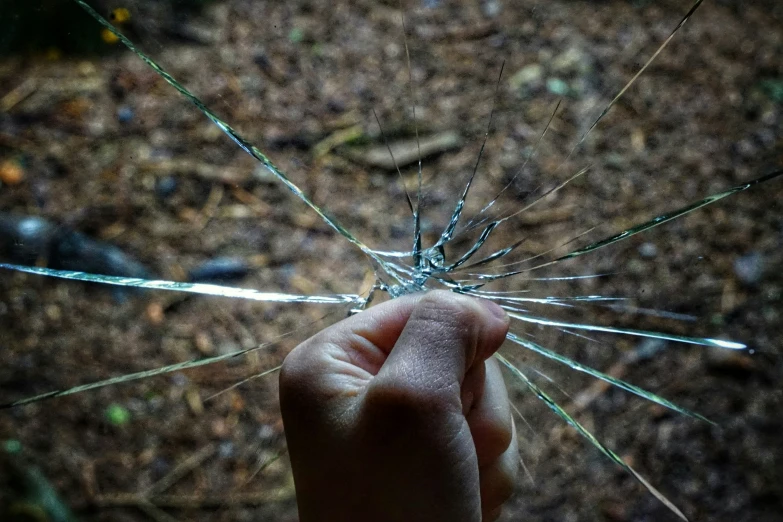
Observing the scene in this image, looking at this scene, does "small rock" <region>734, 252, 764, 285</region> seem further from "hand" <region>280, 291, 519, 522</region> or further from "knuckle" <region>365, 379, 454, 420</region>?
"knuckle" <region>365, 379, 454, 420</region>

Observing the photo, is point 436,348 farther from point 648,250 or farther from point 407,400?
point 648,250

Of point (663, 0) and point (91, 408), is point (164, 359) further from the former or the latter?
point (663, 0)

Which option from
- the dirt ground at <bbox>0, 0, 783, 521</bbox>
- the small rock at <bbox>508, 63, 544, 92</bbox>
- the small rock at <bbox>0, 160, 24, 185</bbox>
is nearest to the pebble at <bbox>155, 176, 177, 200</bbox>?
the dirt ground at <bbox>0, 0, 783, 521</bbox>

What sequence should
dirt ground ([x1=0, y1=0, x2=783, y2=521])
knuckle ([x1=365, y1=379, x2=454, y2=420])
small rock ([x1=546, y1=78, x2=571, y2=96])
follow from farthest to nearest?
small rock ([x1=546, y1=78, x2=571, y2=96])
dirt ground ([x1=0, y1=0, x2=783, y2=521])
knuckle ([x1=365, y1=379, x2=454, y2=420])

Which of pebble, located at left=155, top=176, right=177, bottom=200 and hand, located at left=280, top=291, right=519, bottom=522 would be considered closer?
hand, located at left=280, top=291, right=519, bottom=522

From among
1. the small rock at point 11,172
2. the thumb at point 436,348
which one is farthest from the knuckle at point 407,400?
the small rock at point 11,172

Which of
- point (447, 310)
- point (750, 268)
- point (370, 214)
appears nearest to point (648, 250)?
point (750, 268)

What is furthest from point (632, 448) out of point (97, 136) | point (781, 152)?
point (97, 136)

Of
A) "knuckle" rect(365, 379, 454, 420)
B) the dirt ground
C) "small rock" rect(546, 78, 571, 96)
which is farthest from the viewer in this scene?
"small rock" rect(546, 78, 571, 96)
